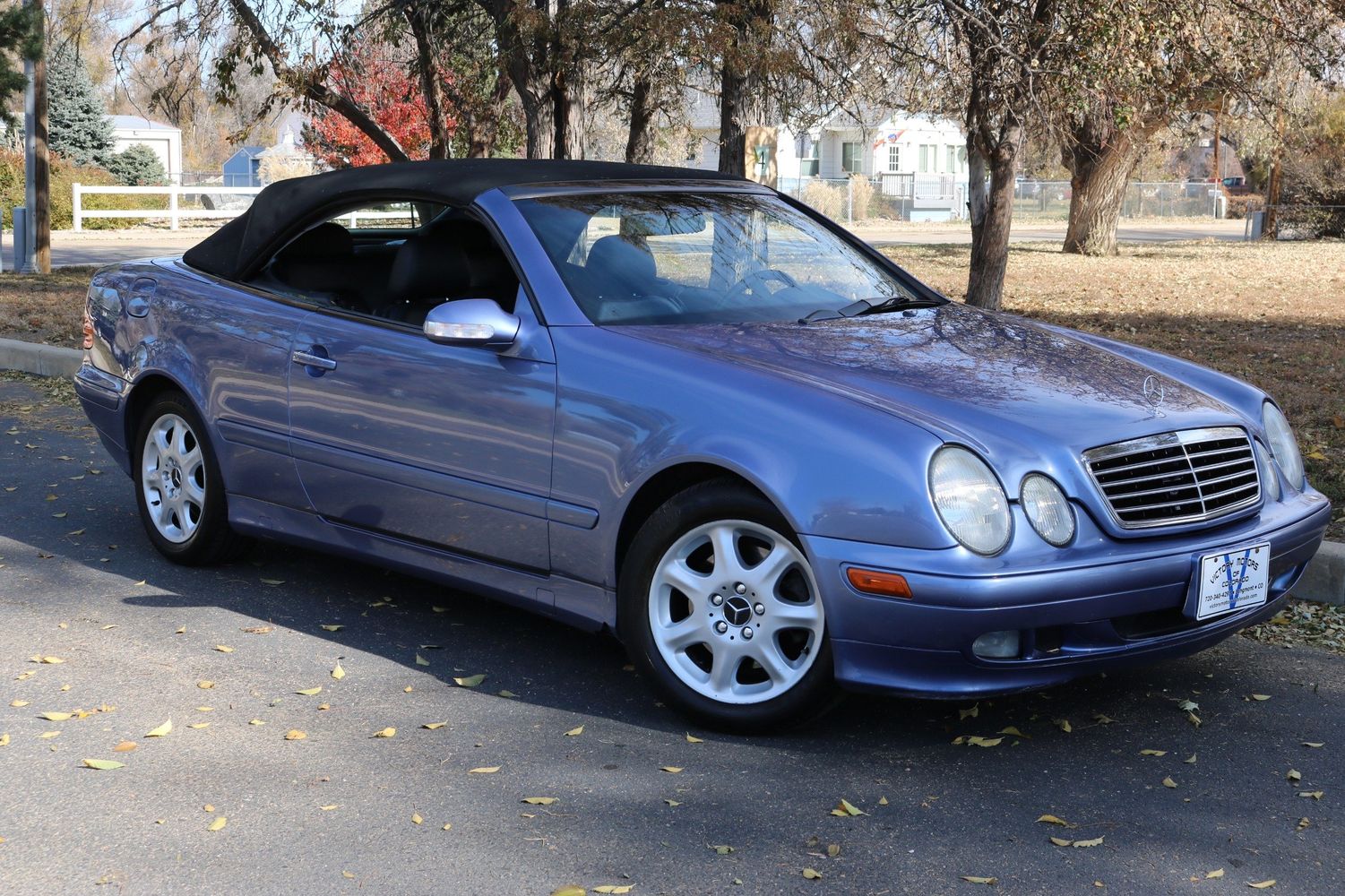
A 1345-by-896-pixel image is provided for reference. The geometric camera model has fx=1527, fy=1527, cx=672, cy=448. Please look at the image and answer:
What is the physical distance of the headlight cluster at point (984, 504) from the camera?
373cm

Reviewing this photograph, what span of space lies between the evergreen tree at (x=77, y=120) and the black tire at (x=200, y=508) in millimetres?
44304

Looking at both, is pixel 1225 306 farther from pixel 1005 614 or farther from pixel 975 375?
pixel 1005 614

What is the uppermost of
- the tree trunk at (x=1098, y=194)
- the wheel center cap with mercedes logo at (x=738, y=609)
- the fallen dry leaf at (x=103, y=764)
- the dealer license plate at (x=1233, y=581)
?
the tree trunk at (x=1098, y=194)

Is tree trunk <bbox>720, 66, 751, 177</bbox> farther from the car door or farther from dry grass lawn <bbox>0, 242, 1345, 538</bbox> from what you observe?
the car door

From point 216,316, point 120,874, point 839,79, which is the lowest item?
point 120,874

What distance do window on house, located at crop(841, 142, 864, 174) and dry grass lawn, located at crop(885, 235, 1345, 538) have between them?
34.1 m

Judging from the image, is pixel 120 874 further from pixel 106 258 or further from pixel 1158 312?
pixel 106 258

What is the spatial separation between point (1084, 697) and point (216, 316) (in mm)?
3305

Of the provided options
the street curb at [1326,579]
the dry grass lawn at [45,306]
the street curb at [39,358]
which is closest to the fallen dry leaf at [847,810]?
the street curb at [1326,579]

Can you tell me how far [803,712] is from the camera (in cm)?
407

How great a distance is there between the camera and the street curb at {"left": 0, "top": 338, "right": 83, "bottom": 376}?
432 inches

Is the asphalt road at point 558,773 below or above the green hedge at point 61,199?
below

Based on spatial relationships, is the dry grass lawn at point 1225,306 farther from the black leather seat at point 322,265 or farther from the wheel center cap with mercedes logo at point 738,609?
the black leather seat at point 322,265

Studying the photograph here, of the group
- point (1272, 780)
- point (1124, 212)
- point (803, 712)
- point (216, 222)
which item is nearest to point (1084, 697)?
point (1272, 780)
